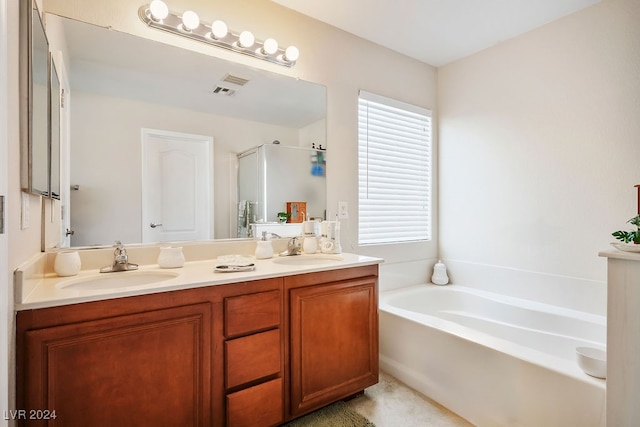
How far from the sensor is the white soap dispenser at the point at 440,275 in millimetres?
2852

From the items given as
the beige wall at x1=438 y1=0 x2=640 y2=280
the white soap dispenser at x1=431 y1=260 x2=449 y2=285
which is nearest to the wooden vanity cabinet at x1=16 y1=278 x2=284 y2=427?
the white soap dispenser at x1=431 y1=260 x2=449 y2=285

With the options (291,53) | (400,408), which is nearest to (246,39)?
(291,53)

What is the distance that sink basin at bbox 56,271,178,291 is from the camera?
4.44 feet

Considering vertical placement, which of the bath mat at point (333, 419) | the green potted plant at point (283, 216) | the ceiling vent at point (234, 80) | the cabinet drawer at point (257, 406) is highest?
the ceiling vent at point (234, 80)

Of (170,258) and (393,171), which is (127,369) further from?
(393,171)

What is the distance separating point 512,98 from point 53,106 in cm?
291

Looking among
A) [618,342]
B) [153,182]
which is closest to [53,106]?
[153,182]

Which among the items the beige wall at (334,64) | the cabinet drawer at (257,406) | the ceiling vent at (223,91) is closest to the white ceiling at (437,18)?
the beige wall at (334,64)

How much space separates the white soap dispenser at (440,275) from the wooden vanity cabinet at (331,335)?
1.21 meters

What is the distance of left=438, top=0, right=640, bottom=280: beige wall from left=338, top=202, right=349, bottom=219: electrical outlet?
1128 mm

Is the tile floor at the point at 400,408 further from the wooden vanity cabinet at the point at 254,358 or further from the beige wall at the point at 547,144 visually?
the beige wall at the point at 547,144

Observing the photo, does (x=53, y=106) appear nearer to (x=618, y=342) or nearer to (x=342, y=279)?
(x=342, y=279)

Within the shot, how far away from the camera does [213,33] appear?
71.3 inches

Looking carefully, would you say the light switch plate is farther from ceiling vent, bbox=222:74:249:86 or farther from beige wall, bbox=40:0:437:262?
ceiling vent, bbox=222:74:249:86
